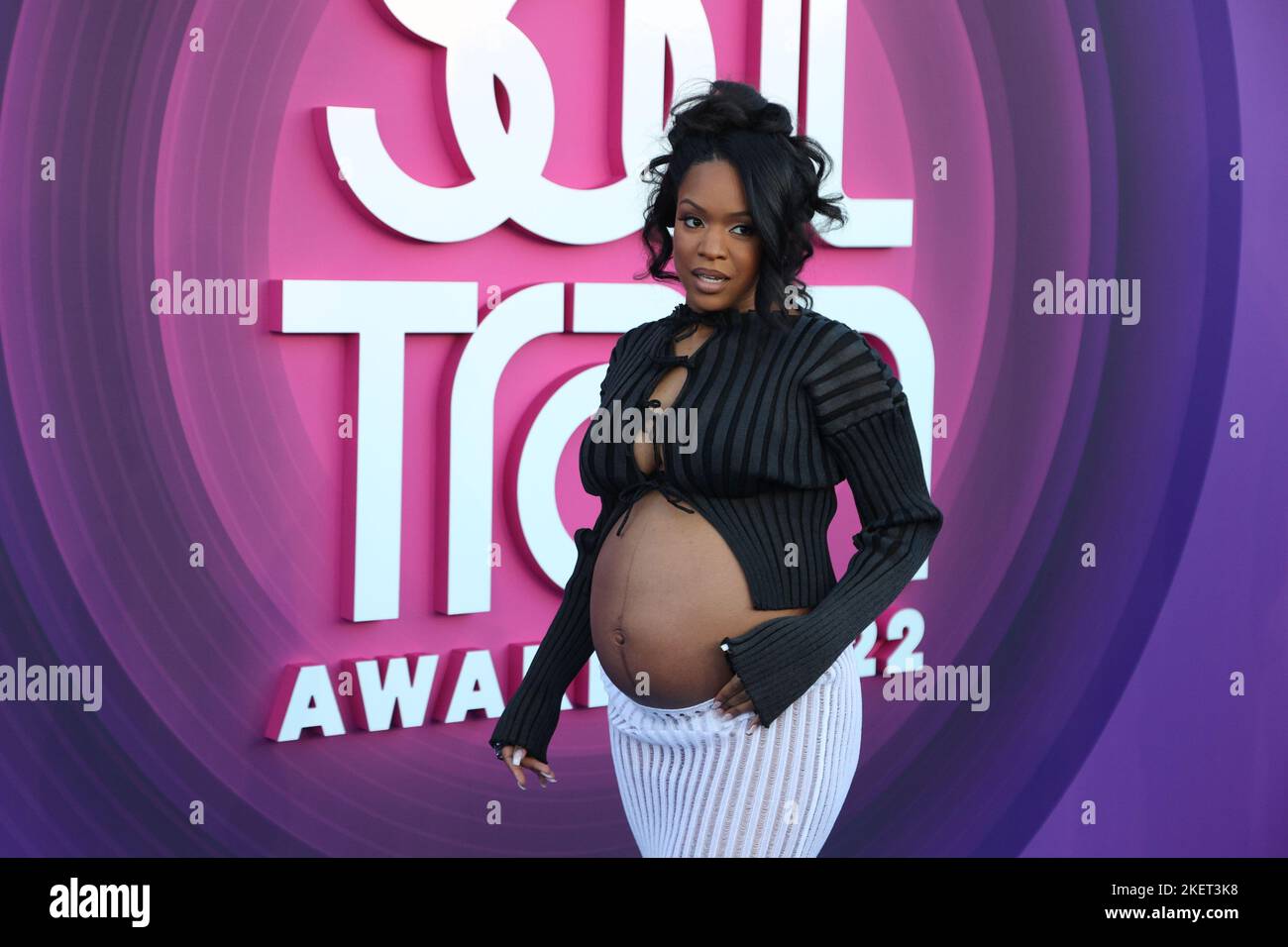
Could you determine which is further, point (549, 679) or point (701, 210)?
point (549, 679)

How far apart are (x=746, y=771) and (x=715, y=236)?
811 mm

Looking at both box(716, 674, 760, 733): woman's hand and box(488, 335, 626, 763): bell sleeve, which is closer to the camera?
box(716, 674, 760, 733): woman's hand

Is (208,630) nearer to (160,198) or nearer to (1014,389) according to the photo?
(160,198)

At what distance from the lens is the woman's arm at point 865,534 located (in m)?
2.42

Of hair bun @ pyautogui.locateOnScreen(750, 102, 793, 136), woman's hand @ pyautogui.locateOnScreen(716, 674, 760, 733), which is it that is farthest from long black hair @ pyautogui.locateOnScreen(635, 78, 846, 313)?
woman's hand @ pyautogui.locateOnScreen(716, 674, 760, 733)

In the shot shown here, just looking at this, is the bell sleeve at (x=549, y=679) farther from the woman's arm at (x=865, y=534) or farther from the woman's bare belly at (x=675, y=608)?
the woman's arm at (x=865, y=534)

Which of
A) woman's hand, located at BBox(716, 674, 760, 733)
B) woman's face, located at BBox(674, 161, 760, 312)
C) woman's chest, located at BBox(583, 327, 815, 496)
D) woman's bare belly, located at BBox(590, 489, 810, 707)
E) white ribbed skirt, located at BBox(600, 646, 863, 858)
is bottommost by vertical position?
white ribbed skirt, located at BBox(600, 646, 863, 858)

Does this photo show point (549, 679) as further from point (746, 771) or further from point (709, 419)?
point (709, 419)

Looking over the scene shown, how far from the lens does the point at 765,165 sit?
244cm

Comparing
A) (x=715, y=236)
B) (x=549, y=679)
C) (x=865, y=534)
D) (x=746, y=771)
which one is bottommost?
(x=746, y=771)

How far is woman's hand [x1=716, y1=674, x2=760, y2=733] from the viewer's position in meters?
A: 2.45

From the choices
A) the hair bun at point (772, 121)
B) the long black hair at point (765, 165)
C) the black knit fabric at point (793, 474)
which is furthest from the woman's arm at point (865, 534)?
the hair bun at point (772, 121)

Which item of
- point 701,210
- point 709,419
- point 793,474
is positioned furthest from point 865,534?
point 701,210

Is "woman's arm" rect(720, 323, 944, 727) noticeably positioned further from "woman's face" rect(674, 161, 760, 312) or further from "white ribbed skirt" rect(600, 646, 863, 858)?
"woman's face" rect(674, 161, 760, 312)
